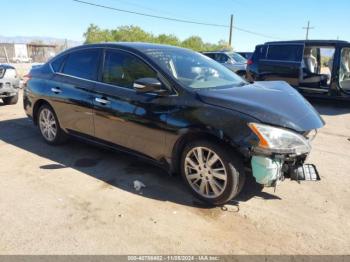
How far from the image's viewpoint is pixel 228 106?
3.25m

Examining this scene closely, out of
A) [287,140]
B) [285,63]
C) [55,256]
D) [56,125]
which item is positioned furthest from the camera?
[285,63]

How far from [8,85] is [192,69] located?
658cm

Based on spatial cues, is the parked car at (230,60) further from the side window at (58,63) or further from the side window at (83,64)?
the side window at (83,64)

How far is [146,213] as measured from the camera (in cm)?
332

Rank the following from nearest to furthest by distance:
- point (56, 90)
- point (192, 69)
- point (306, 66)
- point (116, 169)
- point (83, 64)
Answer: point (192, 69) → point (116, 169) → point (83, 64) → point (56, 90) → point (306, 66)

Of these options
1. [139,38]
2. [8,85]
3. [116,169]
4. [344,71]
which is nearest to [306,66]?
[344,71]

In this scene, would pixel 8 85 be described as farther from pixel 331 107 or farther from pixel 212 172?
pixel 331 107

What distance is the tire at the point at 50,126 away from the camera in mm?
5168

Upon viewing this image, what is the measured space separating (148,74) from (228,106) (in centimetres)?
110

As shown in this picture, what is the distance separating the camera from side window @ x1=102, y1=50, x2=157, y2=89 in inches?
153

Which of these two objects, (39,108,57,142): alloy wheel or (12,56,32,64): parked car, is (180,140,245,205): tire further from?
(12,56,32,64): parked car

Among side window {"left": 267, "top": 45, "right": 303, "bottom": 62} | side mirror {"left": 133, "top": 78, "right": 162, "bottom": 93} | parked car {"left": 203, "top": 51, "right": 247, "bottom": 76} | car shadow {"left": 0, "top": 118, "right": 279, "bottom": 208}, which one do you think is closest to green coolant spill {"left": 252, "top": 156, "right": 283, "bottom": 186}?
car shadow {"left": 0, "top": 118, "right": 279, "bottom": 208}

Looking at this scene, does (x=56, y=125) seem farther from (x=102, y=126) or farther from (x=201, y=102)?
(x=201, y=102)

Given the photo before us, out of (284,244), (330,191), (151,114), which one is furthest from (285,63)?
(284,244)
